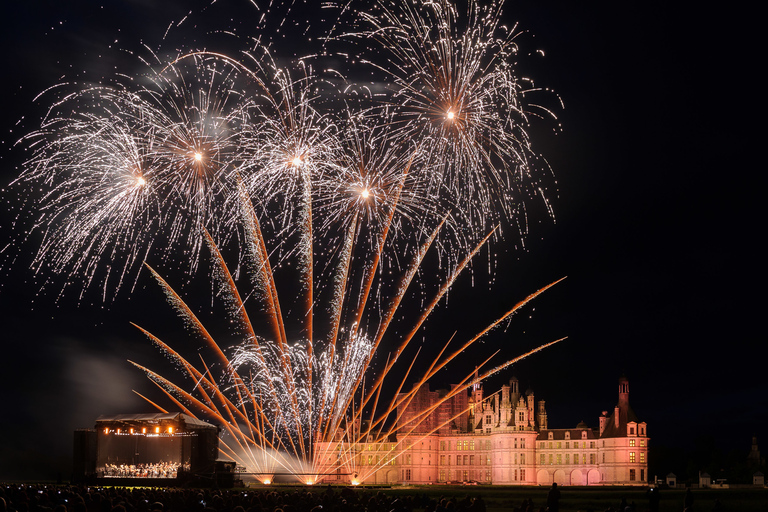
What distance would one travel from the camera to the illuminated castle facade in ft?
288

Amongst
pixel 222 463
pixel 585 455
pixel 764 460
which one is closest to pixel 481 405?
pixel 585 455

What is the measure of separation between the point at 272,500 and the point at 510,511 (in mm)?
12626

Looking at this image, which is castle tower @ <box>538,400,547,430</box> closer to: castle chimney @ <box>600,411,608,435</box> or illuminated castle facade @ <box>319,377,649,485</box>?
illuminated castle facade @ <box>319,377,649,485</box>

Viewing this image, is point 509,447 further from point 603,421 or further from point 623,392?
point 623,392

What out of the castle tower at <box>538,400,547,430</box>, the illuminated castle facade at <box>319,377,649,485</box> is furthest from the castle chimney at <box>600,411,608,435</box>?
the castle tower at <box>538,400,547,430</box>

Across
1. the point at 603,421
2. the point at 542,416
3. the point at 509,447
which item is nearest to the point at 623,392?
the point at 603,421

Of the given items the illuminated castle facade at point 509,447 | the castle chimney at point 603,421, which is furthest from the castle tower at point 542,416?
the castle chimney at point 603,421

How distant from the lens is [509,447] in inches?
3605

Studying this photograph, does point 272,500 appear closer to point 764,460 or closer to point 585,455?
point 585,455

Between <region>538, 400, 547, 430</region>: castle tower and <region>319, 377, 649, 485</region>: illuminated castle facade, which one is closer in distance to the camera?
<region>319, 377, 649, 485</region>: illuminated castle facade

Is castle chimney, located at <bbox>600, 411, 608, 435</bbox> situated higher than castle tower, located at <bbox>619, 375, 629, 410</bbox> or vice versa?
castle tower, located at <bbox>619, 375, 629, 410</bbox>

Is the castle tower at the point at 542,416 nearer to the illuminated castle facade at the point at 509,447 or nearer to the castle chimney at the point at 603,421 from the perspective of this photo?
the illuminated castle facade at the point at 509,447

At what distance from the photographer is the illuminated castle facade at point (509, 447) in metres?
87.9

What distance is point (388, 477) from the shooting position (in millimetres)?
93875
